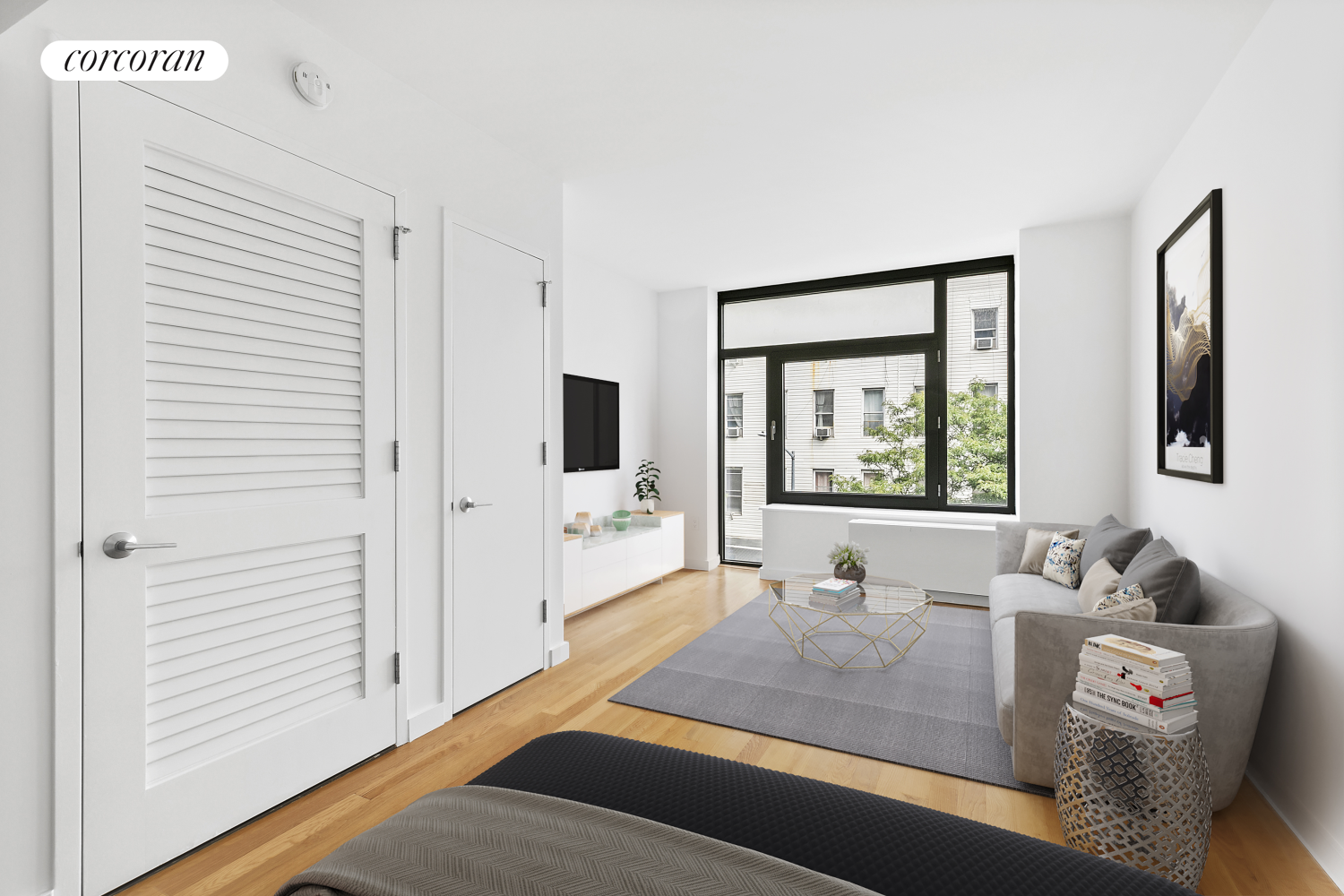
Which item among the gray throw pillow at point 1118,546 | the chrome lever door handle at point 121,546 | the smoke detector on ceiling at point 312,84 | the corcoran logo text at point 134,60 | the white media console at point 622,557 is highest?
the smoke detector on ceiling at point 312,84

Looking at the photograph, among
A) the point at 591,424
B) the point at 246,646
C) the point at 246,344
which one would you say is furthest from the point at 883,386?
the point at 246,646

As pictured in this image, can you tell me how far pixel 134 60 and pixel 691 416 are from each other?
454 centimetres

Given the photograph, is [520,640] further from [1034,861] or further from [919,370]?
[919,370]

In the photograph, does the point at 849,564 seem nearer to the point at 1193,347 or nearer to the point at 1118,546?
the point at 1118,546

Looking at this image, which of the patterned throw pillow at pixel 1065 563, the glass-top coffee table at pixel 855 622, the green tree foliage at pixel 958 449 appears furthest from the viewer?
the green tree foliage at pixel 958 449

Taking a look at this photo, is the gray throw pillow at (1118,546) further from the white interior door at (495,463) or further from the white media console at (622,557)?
the white media console at (622,557)

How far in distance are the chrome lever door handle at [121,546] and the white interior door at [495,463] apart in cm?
111

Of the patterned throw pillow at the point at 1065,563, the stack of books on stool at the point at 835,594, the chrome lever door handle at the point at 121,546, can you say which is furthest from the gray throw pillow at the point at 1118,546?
the chrome lever door handle at the point at 121,546

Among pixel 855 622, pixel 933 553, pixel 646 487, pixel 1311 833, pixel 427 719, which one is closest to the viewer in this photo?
pixel 1311 833

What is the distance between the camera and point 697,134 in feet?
9.78

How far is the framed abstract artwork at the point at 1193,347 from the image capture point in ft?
8.34

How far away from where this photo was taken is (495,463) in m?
2.95

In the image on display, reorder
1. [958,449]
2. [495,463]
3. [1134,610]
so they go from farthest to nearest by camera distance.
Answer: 1. [958,449]
2. [495,463]
3. [1134,610]

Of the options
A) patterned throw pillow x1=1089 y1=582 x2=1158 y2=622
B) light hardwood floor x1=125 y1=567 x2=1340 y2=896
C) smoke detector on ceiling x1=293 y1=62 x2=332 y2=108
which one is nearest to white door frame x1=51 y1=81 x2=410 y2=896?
light hardwood floor x1=125 y1=567 x2=1340 y2=896
